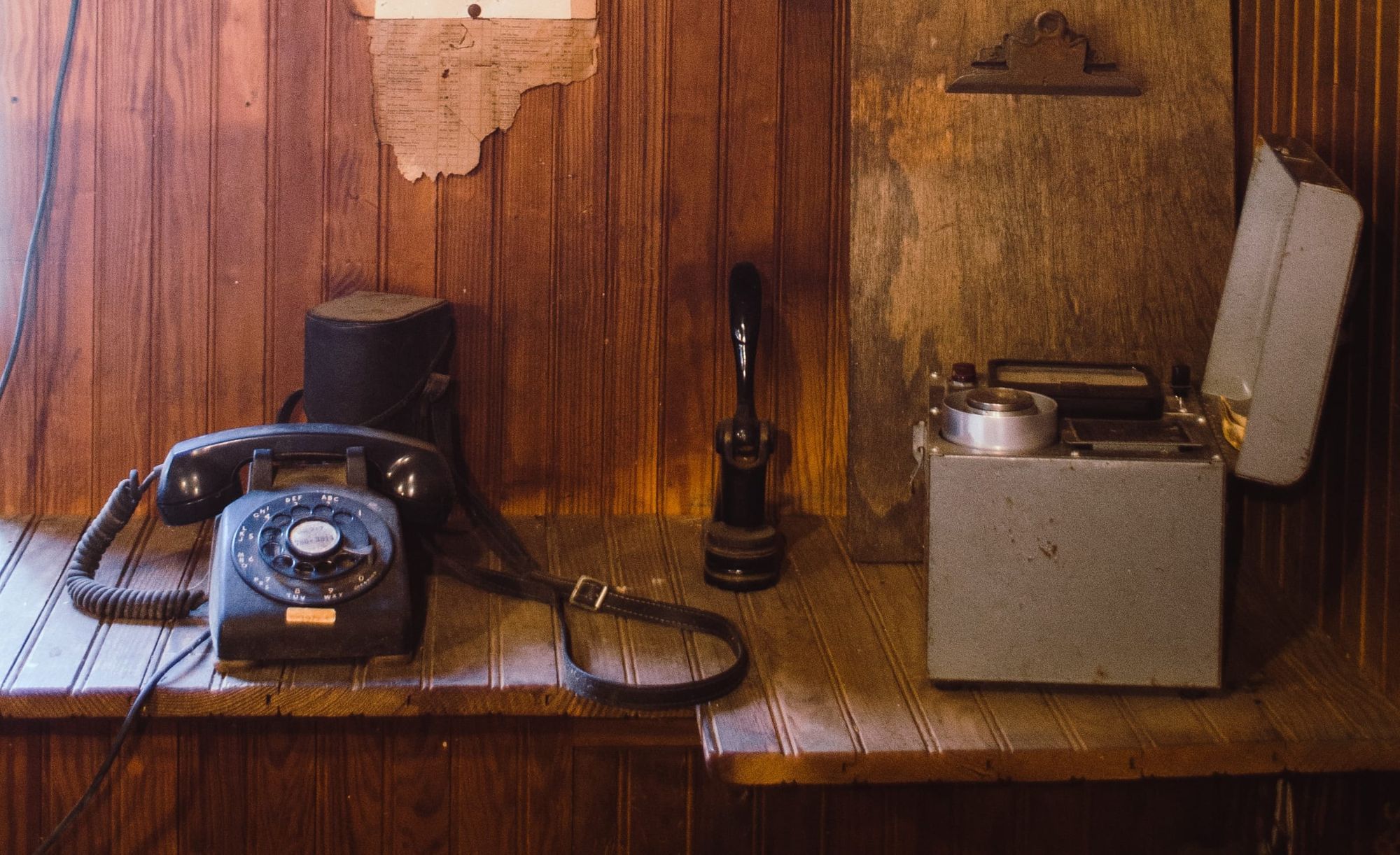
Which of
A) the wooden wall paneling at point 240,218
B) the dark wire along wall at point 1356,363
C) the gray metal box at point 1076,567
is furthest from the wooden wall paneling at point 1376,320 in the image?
the wooden wall paneling at point 240,218

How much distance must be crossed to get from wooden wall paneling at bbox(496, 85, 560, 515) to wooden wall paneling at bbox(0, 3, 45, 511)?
581 mm

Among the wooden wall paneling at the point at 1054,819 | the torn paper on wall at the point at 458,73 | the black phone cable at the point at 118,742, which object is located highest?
→ the torn paper on wall at the point at 458,73

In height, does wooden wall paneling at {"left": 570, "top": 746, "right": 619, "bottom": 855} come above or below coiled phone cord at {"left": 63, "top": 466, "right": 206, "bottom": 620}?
below

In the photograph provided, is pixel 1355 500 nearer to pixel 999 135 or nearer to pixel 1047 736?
pixel 1047 736

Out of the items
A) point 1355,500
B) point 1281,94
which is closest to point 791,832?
point 1355,500

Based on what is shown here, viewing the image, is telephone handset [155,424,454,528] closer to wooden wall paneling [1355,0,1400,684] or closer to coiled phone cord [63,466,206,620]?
coiled phone cord [63,466,206,620]

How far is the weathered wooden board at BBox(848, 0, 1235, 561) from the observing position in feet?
5.29

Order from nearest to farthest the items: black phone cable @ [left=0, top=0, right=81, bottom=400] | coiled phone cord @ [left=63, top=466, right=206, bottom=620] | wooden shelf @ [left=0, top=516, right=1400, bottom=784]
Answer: wooden shelf @ [left=0, top=516, right=1400, bottom=784] → coiled phone cord @ [left=63, top=466, right=206, bottom=620] → black phone cable @ [left=0, top=0, right=81, bottom=400]

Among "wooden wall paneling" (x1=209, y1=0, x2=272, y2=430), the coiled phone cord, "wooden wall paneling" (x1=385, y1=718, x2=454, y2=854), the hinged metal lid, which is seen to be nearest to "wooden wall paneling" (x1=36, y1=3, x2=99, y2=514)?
"wooden wall paneling" (x1=209, y1=0, x2=272, y2=430)

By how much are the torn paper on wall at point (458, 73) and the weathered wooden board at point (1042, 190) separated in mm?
373

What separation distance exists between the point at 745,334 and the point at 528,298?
1.09ft

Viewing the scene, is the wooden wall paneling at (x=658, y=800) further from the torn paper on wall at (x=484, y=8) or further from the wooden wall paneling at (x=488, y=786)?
the torn paper on wall at (x=484, y=8)

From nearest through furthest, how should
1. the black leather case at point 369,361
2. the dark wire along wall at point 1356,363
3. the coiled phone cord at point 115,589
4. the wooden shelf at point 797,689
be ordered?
the wooden shelf at point 797,689 < the dark wire along wall at point 1356,363 < the coiled phone cord at point 115,589 < the black leather case at point 369,361

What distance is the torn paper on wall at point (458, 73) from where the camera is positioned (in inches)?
65.7
